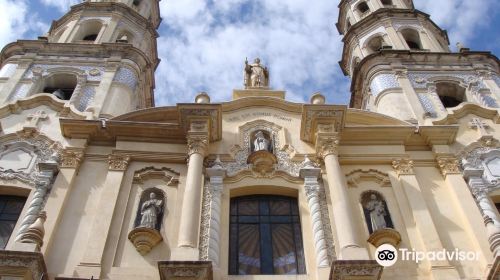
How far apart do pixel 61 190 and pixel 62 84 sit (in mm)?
6802

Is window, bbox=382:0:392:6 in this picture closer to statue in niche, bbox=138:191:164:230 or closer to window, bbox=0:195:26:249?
statue in niche, bbox=138:191:164:230

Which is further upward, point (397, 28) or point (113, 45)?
point (397, 28)

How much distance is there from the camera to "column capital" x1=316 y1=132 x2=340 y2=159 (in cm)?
1460

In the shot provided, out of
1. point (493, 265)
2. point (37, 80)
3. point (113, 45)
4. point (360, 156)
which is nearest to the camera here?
point (493, 265)

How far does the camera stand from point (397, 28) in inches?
935

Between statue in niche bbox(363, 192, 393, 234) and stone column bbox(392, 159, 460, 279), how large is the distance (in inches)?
23.4

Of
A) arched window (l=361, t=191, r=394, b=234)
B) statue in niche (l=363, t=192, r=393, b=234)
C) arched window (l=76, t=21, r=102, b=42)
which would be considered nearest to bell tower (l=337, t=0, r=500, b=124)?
arched window (l=361, t=191, r=394, b=234)

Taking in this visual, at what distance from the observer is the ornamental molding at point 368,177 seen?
1451 cm

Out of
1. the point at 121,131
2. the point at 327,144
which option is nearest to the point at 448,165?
the point at 327,144

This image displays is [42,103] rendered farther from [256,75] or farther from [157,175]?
[256,75]

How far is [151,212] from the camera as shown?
13.1 metres

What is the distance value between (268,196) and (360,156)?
2680mm

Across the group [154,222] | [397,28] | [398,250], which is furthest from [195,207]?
[397,28]

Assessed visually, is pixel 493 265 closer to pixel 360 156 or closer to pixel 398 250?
pixel 398 250
